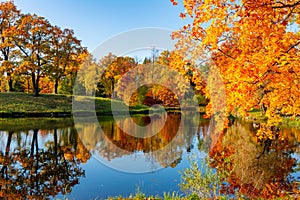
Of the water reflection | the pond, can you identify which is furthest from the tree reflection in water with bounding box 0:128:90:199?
the water reflection

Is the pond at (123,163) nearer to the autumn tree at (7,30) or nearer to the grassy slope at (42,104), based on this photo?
the grassy slope at (42,104)

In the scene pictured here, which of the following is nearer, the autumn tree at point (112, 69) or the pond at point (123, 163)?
the pond at point (123, 163)

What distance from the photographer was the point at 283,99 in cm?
662

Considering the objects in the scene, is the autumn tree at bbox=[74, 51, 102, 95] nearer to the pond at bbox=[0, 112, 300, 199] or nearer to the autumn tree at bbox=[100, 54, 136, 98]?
the autumn tree at bbox=[100, 54, 136, 98]

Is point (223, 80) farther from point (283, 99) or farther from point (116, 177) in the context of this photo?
point (116, 177)

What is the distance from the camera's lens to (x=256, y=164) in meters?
11.4

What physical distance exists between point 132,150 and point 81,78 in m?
29.6

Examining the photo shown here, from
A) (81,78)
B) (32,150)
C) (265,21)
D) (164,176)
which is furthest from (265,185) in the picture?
(81,78)

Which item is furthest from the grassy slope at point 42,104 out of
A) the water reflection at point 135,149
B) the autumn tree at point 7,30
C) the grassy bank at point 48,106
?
the water reflection at point 135,149

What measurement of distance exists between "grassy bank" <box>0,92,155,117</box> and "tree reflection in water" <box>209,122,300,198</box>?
19.4 m

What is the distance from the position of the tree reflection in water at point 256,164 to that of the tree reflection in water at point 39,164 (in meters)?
5.37

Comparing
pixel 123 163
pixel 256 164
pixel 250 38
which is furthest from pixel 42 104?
pixel 250 38

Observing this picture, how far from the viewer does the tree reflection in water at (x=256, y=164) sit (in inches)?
317

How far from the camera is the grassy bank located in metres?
27.0
